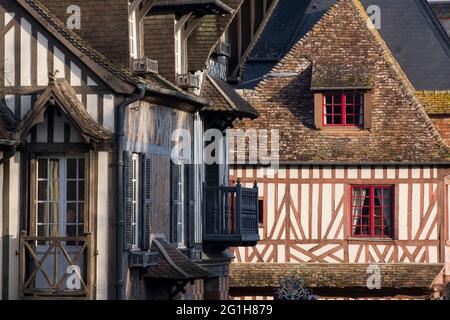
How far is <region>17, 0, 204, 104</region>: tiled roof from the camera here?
25.1 metres

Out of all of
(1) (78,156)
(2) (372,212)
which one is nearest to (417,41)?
(2) (372,212)

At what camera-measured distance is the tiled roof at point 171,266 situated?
87.0 feet

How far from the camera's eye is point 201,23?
3045 centimetres

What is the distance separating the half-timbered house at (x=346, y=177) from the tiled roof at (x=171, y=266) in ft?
40.9

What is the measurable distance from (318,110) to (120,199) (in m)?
17.9

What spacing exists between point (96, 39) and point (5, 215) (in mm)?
3178

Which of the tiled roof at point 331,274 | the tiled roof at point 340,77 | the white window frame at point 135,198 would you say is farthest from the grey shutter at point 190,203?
the tiled roof at point 340,77

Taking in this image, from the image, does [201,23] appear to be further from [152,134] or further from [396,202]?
[396,202]

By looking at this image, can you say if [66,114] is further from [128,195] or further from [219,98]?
[219,98]

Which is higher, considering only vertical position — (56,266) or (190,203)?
(190,203)

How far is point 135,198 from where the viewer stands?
1033 inches

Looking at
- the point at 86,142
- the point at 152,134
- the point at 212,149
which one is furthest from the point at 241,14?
the point at 86,142

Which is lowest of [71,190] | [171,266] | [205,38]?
[171,266]

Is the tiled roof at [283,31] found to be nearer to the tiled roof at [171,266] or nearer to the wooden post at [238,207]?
the wooden post at [238,207]
